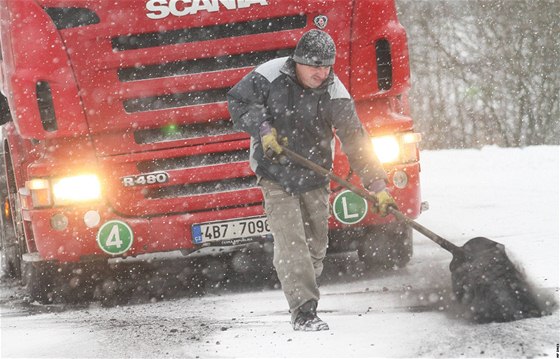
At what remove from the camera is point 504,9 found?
1950cm

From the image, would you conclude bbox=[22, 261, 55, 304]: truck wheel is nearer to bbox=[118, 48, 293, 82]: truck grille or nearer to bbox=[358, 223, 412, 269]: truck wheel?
bbox=[118, 48, 293, 82]: truck grille

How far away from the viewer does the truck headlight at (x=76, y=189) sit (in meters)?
6.96

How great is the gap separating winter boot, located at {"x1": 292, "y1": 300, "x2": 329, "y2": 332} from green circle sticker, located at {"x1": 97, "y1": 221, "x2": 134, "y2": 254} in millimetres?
1821

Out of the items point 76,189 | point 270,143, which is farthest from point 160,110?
point 270,143

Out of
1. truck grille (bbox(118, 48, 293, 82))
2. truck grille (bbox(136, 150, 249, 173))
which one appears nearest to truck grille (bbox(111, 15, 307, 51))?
truck grille (bbox(118, 48, 293, 82))

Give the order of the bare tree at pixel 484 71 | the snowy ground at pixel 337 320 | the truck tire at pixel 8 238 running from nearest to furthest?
1. the snowy ground at pixel 337 320
2. the truck tire at pixel 8 238
3. the bare tree at pixel 484 71

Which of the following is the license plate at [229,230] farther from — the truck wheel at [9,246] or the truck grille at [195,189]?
the truck wheel at [9,246]

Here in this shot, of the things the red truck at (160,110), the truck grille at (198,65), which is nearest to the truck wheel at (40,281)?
the red truck at (160,110)

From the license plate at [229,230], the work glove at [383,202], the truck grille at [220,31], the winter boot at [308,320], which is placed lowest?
the winter boot at [308,320]

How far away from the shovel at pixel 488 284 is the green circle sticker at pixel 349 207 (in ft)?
4.18

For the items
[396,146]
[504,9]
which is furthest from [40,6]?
[504,9]

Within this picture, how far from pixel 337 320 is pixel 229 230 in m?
1.45

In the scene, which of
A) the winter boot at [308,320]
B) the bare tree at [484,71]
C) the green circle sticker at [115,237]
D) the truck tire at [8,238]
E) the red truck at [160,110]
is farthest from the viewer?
the bare tree at [484,71]

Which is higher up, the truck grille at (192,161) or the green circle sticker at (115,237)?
the truck grille at (192,161)
